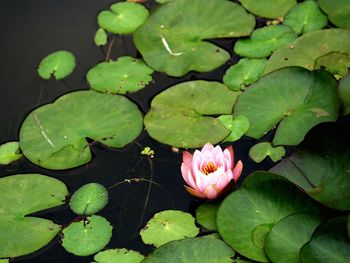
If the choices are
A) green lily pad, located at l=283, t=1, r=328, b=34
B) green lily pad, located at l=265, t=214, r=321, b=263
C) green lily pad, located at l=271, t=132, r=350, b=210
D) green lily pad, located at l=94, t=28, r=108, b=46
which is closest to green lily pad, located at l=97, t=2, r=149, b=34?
green lily pad, located at l=94, t=28, r=108, b=46

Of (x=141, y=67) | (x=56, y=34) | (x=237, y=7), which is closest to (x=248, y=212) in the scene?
(x=141, y=67)

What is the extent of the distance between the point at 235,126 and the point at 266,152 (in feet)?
0.66

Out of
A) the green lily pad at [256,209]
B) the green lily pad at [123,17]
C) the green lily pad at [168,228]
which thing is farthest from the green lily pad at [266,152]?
the green lily pad at [123,17]

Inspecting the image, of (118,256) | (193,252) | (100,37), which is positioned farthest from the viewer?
(100,37)

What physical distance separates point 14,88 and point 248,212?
1.51 meters

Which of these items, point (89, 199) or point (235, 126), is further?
point (235, 126)

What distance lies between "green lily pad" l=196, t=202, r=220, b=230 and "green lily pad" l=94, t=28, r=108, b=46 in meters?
1.22

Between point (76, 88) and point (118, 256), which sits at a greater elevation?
point (76, 88)

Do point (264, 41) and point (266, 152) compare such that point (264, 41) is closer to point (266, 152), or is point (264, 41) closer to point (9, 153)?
point (266, 152)

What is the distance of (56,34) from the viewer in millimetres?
3330

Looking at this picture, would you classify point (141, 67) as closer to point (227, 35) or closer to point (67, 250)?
point (227, 35)

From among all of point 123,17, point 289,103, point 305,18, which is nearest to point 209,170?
point 289,103

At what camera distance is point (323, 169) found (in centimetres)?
232

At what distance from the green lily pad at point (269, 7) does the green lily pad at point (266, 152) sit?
3.02ft
